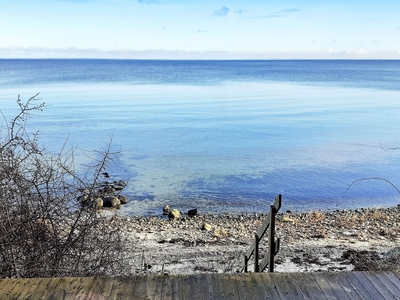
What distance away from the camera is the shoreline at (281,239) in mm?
10352

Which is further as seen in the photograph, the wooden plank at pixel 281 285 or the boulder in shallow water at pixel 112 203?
the boulder in shallow water at pixel 112 203

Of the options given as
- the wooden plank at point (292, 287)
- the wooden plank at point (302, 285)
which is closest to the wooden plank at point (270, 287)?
the wooden plank at point (292, 287)

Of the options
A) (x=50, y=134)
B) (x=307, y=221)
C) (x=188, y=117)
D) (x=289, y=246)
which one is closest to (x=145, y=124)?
(x=188, y=117)

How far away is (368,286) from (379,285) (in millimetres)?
143

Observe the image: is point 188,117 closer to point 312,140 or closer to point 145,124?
point 145,124

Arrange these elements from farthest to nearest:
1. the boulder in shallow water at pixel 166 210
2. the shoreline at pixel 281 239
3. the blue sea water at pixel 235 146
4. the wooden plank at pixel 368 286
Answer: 1. the blue sea water at pixel 235 146
2. the boulder in shallow water at pixel 166 210
3. the shoreline at pixel 281 239
4. the wooden plank at pixel 368 286

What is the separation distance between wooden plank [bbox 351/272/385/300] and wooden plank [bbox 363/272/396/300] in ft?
0.12

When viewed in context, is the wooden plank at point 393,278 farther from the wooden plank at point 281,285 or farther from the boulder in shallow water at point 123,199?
the boulder in shallow water at point 123,199

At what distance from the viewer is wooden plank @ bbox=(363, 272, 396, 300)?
490 centimetres

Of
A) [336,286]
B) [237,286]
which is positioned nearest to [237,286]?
[237,286]

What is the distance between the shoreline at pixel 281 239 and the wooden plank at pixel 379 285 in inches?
142

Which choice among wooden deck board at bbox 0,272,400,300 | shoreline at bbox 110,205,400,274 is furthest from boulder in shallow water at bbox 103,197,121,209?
wooden deck board at bbox 0,272,400,300

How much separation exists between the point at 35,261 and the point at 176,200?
455 inches

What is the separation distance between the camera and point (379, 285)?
5133 millimetres
